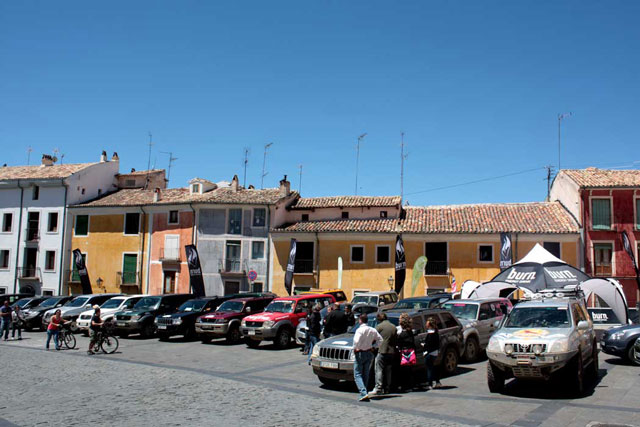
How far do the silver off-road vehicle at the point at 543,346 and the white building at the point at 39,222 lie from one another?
37293 millimetres

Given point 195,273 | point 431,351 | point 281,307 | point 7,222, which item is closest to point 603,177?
point 281,307

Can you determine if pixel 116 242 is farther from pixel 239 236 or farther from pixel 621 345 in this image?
pixel 621 345

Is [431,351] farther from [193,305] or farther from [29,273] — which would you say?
[29,273]

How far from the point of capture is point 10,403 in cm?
1038

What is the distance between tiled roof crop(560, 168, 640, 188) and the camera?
104 ft

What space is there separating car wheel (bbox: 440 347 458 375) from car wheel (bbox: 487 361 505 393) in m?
2.00

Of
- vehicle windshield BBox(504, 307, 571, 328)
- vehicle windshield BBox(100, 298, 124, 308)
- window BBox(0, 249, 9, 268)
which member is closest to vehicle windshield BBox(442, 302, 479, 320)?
vehicle windshield BBox(504, 307, 571, 328)

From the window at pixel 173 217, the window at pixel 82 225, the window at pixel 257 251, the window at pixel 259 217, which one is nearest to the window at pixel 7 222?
the window at pixel 82 225

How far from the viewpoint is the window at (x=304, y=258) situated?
34.7 m

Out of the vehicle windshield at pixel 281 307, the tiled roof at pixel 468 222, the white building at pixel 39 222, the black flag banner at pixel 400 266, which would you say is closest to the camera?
the vehicle windshield at pixel 281 307

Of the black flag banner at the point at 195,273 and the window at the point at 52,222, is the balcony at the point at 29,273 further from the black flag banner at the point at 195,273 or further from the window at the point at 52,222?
the black flag banner at the point at 195,273

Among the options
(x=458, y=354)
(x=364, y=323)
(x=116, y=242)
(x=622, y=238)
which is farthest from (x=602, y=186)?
(x=116, y=242)

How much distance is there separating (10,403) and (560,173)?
111 feet

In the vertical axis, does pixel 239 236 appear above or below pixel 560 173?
below
